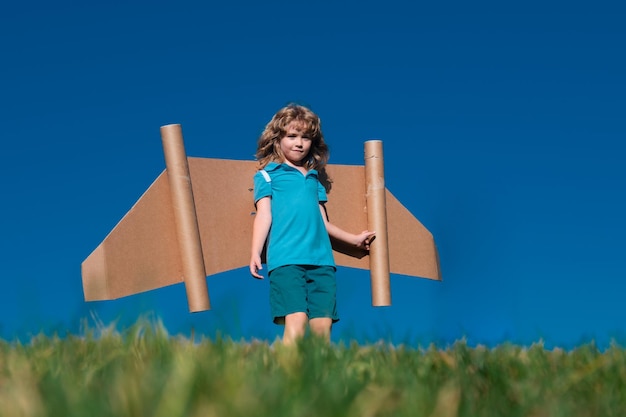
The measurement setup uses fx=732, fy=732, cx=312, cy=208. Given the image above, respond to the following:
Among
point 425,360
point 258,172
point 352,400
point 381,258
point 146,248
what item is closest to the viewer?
point 352,400

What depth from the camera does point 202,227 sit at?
4.32m

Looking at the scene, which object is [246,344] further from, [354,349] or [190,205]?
[190,205]

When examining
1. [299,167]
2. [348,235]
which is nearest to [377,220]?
[348,235]

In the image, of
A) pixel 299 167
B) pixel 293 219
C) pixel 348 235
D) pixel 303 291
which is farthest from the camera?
pixel 348 235

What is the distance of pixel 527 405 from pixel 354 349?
2.50 ft

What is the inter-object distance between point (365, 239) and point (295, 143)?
2.79 ft

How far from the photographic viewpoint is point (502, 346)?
2.54 m

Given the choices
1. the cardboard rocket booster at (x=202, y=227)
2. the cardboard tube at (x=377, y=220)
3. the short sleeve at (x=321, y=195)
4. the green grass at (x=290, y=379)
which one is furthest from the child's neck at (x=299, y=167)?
the green grass at (x=290, y=379)

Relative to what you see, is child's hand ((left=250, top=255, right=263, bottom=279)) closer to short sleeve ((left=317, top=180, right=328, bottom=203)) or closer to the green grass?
short sleeve ((left=317, top=180, right=328, bottom=203))

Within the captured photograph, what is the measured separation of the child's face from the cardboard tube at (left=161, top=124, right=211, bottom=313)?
64 cm

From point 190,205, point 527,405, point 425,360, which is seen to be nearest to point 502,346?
point 425,360

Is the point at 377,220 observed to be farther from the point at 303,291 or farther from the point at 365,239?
the point at 303,291

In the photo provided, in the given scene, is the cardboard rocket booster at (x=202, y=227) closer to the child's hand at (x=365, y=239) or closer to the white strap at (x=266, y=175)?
the child's hand at (x=365, y=239)

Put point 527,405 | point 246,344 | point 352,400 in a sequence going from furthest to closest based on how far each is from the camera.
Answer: point 246,344 → point 527,405 → point 352,400
